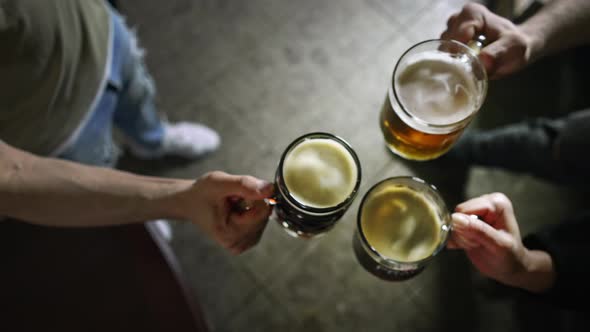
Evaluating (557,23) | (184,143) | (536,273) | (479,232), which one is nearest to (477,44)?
(557,23)

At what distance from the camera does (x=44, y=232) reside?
116 cm

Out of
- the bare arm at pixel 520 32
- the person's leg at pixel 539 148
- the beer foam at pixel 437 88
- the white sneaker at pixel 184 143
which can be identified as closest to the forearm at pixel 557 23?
the bare arm at pixel 520 32

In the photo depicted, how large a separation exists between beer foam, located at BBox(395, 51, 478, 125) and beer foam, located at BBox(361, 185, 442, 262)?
17 cm

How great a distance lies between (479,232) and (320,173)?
328 millimetres

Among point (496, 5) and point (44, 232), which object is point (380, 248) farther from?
point (44, 232)

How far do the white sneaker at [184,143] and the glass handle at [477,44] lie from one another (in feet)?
4.90

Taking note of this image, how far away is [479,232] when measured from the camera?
33.4 inches

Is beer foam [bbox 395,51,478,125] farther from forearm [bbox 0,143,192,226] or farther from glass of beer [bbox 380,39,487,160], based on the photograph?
forearm [bbox 0,143,192,226]

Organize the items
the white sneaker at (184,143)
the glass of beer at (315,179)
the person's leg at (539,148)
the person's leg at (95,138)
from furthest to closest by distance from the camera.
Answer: the white sneaker at (184,143) → the person's leg at (539,148) → the person's leg at (95,138) → the glass of beer at (315,179)

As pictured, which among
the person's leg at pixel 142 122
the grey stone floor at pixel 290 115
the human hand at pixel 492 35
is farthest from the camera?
the grey stone floor at pixel 290 115

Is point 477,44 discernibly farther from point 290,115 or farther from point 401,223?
point 290,115

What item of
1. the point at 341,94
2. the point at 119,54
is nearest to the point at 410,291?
the point at 341,94

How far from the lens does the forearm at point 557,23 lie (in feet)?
3.33

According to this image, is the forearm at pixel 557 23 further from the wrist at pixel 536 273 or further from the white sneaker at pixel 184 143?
the white sneaker at pixel 184 143
